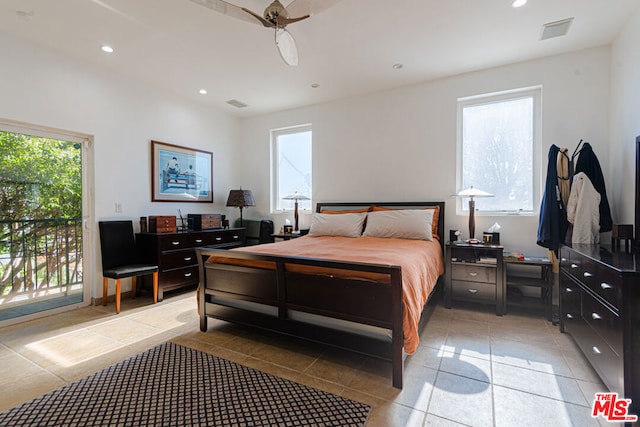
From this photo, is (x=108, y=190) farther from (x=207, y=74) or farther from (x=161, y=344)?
(x=161, y=344)

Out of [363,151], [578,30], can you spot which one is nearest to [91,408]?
[363,151]

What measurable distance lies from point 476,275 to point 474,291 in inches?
7.1

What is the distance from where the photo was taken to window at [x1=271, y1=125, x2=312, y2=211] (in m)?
5.03

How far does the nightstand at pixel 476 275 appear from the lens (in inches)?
122

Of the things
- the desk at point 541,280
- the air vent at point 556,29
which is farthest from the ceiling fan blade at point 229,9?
the desk at point 541,280

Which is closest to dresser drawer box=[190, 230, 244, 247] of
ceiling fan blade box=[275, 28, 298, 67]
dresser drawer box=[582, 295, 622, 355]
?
ceiling fan blade box=[275, 28, 298, 67]

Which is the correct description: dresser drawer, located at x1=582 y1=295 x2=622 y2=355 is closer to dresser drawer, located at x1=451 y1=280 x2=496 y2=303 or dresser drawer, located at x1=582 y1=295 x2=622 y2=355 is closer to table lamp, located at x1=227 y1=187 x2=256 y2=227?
dresser drawer, located at x1=451 y1=280 x2=496 y2=303

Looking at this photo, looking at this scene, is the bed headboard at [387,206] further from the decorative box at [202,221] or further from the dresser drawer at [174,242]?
the dresser drawer at [174,242]

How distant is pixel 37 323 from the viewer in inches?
116

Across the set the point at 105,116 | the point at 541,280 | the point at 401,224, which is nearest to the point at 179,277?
the point at 105,116

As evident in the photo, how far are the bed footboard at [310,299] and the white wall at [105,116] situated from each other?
1967 millimetres

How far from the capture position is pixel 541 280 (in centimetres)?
309

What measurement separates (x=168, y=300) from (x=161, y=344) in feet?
4.54

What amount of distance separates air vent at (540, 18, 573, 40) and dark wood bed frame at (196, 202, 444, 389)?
281cm
